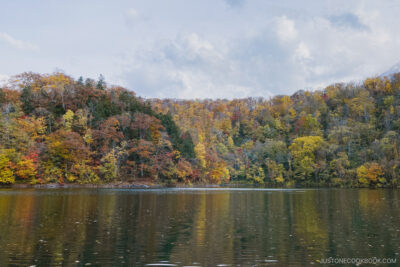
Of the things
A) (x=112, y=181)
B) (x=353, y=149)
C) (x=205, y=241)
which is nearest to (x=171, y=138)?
(x=112, y=181)

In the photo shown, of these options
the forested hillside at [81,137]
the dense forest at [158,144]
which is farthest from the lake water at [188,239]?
the dense forest at [158,144]

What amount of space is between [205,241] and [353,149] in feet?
311

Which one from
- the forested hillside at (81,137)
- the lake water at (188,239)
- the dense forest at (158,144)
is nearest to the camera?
the lake water at (188,239)

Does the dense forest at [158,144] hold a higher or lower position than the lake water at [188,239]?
higher

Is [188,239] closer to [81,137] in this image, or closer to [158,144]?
[81,137]

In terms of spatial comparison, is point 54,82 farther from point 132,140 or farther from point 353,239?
point 353,239

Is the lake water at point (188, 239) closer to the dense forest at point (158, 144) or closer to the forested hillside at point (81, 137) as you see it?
the forested hillside at point (81, 137)

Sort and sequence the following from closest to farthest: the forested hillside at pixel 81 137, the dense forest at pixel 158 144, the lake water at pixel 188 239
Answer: the lake water at pixel 188 239 → the forested hillside at pixel 81 137 → the dense forest at pixel 158 144

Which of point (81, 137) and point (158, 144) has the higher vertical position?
point (81, 137)

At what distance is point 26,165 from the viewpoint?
6669cm

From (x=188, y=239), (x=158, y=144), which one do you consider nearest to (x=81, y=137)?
(x=158, y=144)

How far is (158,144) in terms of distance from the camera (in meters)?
88.8

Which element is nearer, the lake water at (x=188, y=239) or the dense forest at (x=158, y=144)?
the lake water at (x=188, y=239)

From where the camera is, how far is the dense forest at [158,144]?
74125mm
